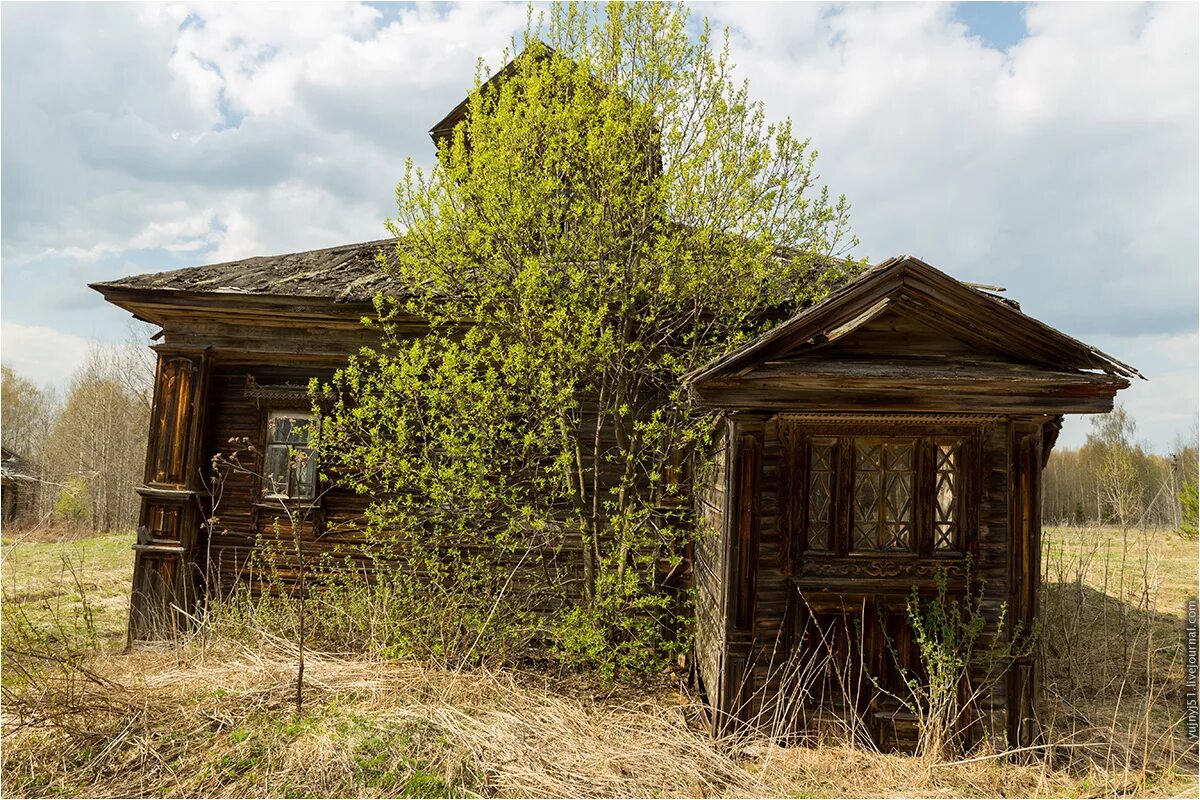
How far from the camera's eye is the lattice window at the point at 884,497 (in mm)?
6410

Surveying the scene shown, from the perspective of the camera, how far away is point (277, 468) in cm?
964

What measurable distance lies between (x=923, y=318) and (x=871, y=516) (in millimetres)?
1810

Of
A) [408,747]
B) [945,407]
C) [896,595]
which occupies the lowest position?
[408,747]

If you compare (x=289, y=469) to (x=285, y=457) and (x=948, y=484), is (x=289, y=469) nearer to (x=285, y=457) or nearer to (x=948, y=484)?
(x=285, y=457)

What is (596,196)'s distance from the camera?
304 inches

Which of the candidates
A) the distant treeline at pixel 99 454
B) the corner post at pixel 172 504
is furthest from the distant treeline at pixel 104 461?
the corner post at pixel 172 504

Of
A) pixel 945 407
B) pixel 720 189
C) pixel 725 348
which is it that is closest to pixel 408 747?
pixel 725 348

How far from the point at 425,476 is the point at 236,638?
2796 millimetres

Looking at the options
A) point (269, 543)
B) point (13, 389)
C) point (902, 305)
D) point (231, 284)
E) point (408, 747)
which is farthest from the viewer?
point (13, 389)

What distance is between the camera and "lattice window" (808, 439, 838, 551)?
6449mm

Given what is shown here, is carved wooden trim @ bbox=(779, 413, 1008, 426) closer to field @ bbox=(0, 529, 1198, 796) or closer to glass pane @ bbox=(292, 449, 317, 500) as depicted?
field @ bbox=(0, 529, 1198, 796)

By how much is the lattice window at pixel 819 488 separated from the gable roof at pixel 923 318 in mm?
928

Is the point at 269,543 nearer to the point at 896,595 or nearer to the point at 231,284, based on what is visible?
the point at 231,284

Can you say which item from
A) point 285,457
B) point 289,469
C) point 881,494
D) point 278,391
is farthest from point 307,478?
point 881,494
